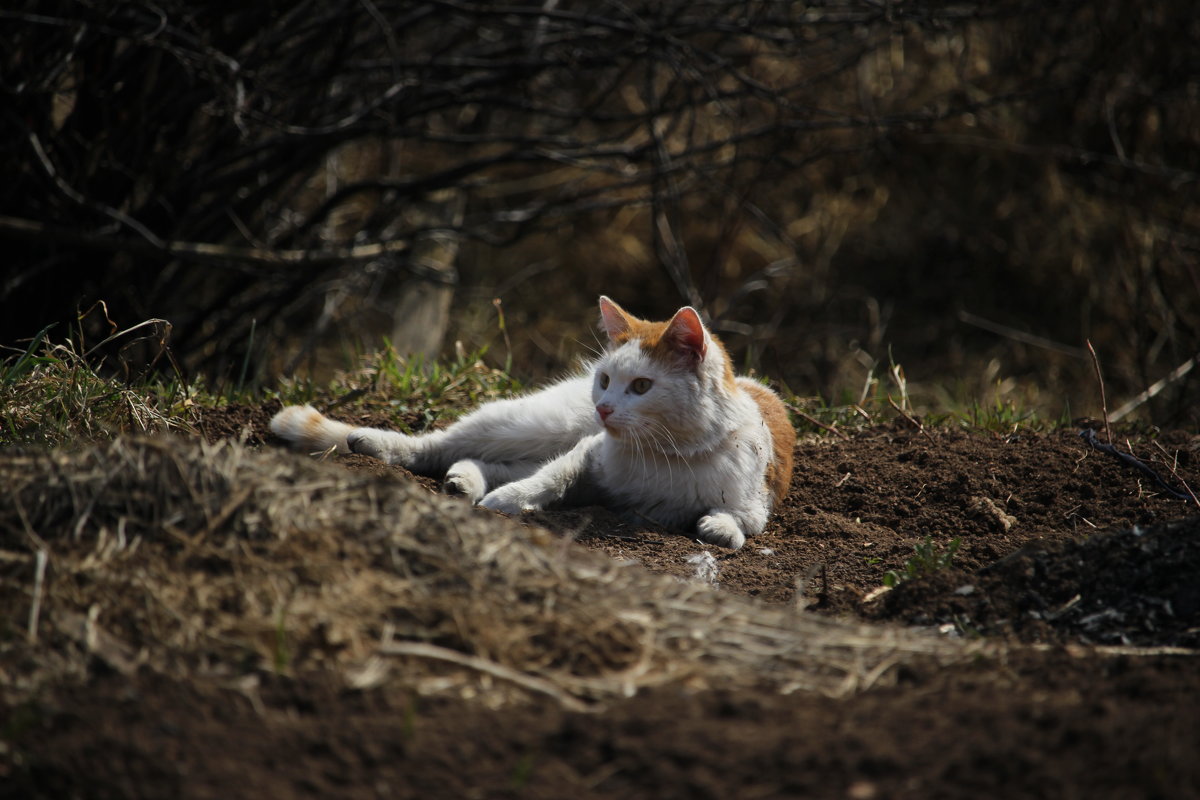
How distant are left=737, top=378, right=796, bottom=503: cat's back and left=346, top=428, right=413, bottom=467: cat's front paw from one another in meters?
1.45

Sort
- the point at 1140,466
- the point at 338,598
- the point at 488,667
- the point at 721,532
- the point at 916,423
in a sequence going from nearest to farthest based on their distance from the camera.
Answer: the point at 488,667
the point at 338,598
the point at 721,532
the point at 1140,466
the point at 916,423

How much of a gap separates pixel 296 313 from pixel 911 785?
6339mm

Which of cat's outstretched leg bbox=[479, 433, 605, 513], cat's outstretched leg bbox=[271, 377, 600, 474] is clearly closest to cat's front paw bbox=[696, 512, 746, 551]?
cat's outstretched leg bbox=[479, 433, 605, 513]

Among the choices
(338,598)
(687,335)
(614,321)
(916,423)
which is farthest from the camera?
(916,423)

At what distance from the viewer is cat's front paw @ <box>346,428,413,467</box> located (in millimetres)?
3971

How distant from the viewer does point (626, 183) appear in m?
5.95

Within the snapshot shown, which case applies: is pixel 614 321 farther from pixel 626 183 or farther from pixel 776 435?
pixel 626 183

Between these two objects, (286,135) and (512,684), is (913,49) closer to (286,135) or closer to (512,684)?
(286,135)

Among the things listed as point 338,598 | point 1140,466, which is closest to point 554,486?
point 338,598

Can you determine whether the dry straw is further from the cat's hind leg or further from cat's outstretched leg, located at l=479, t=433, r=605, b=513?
the cat's hind leg

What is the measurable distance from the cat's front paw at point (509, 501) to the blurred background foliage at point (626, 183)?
172 centimetres

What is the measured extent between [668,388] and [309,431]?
1.46 metres

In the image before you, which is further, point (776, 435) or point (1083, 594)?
point (776, 435)

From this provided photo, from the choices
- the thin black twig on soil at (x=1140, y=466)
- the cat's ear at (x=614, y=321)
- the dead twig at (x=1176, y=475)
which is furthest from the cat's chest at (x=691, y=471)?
the dead twig at (x=1176, y=475)
